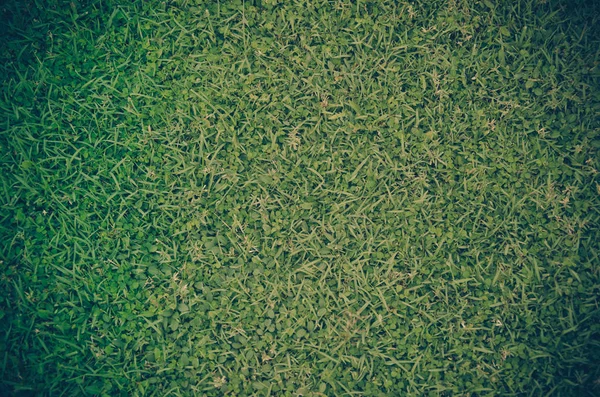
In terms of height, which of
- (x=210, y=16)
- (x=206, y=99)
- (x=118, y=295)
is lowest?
(x=118, y=295)

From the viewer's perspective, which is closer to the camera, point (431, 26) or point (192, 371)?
point (192, 371)

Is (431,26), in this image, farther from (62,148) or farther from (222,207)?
(62,148)

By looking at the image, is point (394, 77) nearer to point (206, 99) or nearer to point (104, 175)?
point (206, 99)

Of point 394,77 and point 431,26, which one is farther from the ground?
point 431,26

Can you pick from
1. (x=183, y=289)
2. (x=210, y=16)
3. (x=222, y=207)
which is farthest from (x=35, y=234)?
(x=210, y=16)

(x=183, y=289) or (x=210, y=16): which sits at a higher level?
(x=210, y=16)

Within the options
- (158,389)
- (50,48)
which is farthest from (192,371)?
(50,48)
